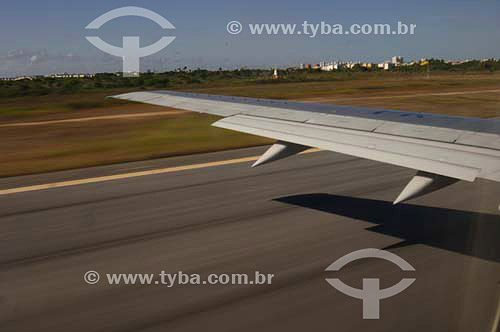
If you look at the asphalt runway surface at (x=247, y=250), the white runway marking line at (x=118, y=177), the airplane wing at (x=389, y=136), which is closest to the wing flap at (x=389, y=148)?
the airplane wing at (x=389, y=136)

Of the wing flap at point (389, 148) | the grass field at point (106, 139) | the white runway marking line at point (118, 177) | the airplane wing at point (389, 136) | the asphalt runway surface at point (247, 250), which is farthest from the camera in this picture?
the grass field at point (106, 139)

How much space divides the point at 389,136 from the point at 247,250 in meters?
3.15

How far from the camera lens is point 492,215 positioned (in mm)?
8586

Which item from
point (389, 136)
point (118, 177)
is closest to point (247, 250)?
point (389, 136)

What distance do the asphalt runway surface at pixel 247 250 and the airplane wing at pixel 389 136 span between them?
5.79 ft

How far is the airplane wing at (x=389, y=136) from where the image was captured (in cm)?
475

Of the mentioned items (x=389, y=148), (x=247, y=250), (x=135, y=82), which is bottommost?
(x=247, y=250)

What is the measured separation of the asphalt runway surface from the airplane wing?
1766 millimetres

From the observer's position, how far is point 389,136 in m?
5.90

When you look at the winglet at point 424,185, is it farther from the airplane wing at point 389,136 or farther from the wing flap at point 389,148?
the wing flap at point 389,148

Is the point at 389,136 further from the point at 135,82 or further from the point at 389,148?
the point at 135,82

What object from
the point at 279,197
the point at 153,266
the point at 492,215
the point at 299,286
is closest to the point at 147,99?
the point at 279,197

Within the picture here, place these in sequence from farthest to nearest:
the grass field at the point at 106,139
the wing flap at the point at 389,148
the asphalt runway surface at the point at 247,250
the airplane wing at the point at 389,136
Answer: the grass field at the point at 106,139 < the asphalt runway surface at the point at 247,250 < the airplane wing at the point at 389,136 < the wing flap at the point at 389,148

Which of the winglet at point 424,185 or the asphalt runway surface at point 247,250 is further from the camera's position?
the asphalt runway surface at point 247,250
